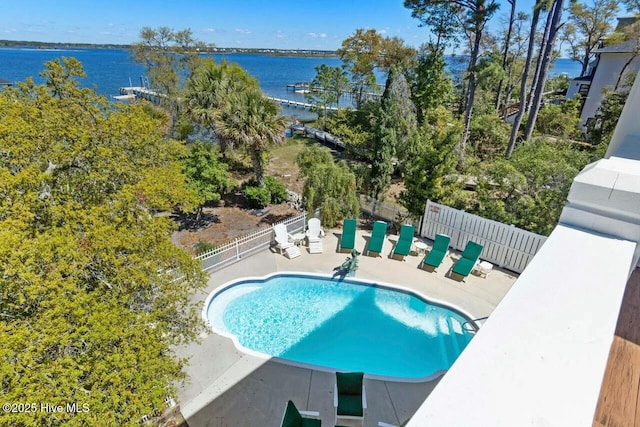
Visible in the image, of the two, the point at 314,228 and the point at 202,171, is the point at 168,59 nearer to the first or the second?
the point at 202,171

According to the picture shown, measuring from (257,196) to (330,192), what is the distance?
12.7ft

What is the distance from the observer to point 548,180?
11.1 metres

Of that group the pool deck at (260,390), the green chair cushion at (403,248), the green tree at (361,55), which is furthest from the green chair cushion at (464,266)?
the green tree at (361,55)

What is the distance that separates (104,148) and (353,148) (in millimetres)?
15711

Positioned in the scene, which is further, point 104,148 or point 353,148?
point 353,148

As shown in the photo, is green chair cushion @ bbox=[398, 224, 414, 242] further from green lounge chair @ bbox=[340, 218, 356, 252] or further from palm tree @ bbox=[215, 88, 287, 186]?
palm tree @ bbox=[215, 88, 287, 186]

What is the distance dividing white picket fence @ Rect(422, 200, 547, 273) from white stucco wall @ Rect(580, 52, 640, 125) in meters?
19.2

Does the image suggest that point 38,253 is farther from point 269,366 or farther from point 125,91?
point 125,91

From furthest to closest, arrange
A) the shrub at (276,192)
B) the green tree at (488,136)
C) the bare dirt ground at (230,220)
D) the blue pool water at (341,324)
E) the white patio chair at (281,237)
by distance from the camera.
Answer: the green tree at (488,136)
the shrub at (276,192)
the bare dirt ground at (230,220)
the white patio chair at (281,237)
the blue pool water at (341,324)

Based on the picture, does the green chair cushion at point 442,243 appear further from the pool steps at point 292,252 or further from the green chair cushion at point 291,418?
the green chair cushion at point 291,418

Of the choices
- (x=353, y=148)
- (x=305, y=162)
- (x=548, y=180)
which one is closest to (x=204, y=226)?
(x=305, y=162)

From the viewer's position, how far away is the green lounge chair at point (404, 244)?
11789 mm

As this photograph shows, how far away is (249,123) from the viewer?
1437 centimetres

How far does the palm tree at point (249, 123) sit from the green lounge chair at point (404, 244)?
6999 mm
